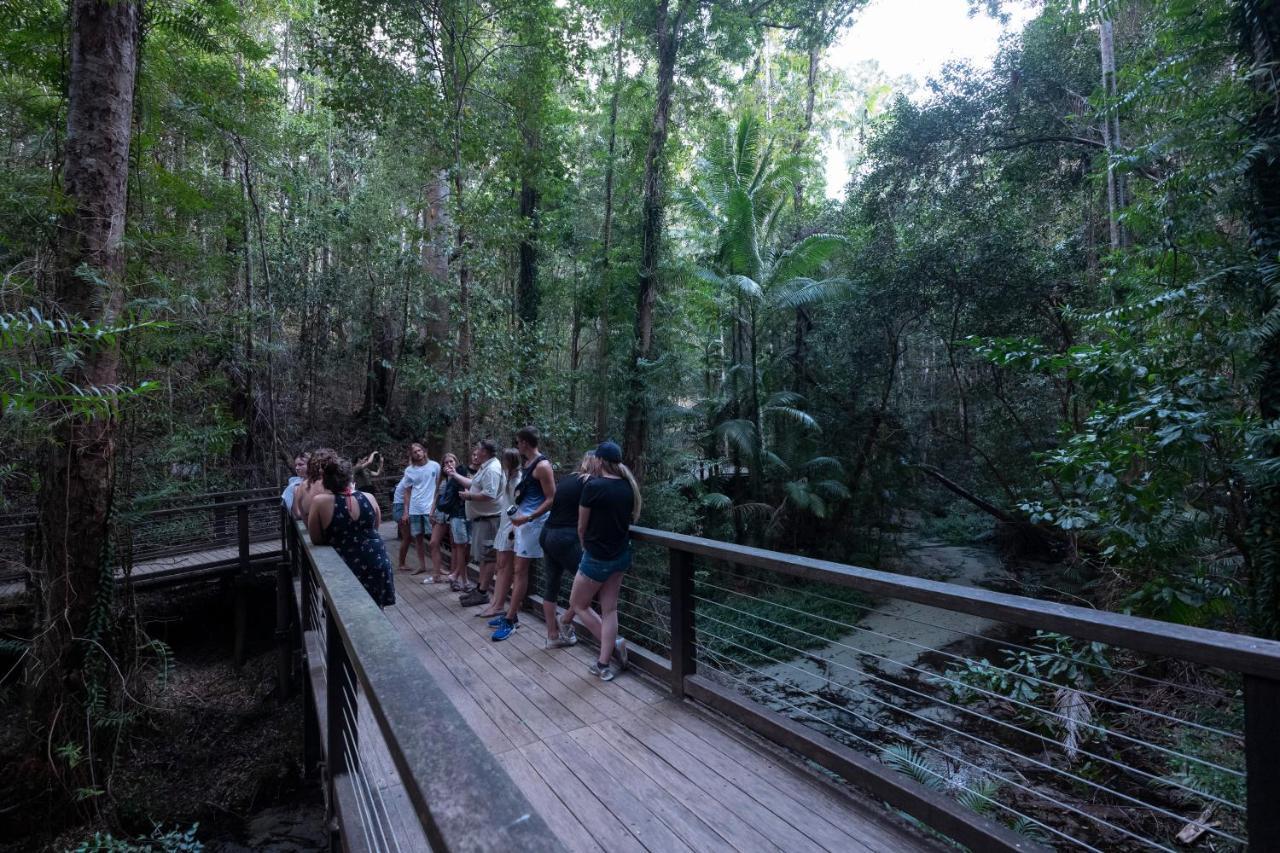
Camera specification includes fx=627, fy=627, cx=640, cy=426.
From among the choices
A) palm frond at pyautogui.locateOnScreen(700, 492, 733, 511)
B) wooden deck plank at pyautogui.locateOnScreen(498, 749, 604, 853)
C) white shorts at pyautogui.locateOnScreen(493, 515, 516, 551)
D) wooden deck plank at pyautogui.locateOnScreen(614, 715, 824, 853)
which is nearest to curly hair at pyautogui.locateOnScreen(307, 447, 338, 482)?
white shorts at pyautogui.locateOnScreen(493, 515, 516, 551)

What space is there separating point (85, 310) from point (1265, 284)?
8.72 m

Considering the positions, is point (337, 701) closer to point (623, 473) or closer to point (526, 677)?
point (526, 677)

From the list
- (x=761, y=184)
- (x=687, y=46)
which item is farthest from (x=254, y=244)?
(x=761, y=184)

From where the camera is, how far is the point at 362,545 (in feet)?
13.7

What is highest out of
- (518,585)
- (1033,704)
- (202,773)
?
(518,585)

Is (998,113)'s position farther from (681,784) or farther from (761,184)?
(681,784)

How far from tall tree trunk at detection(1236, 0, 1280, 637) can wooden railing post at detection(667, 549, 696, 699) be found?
401 centimetres

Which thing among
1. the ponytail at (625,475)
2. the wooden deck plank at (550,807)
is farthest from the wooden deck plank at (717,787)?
the ponytail at (625,475)

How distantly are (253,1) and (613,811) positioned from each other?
13.9 metres

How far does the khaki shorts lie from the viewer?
20.1ft

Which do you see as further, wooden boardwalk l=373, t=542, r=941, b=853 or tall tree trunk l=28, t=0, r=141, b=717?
tall tree trunk l=28, t=0, r=141, b=717

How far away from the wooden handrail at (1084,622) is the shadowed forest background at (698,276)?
300cm

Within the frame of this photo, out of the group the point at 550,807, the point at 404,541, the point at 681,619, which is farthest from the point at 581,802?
the point at 404,541

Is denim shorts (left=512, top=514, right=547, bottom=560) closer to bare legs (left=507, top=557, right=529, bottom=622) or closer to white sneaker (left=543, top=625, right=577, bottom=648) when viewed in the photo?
bare legs (left=507, top=557, right=529, bottom=622)
